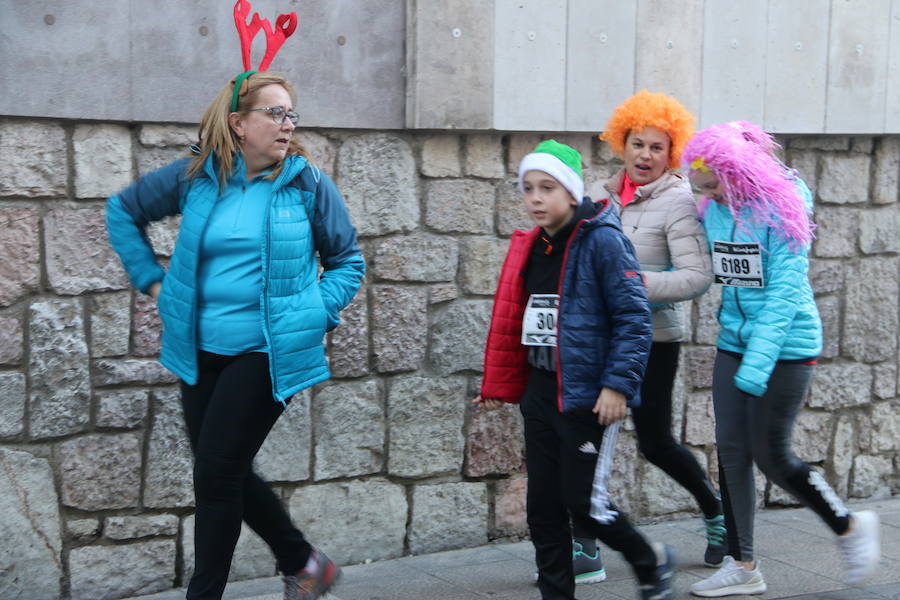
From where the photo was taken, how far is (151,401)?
4.31 meters

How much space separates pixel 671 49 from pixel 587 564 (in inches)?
90.2

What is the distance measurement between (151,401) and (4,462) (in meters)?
0.54

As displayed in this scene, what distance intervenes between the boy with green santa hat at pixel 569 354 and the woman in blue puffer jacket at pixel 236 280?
598 millimetres

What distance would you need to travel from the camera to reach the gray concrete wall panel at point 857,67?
223 inches

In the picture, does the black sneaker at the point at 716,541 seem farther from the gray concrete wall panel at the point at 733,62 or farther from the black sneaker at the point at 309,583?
the gray concrete wall panel at the point at 733,62

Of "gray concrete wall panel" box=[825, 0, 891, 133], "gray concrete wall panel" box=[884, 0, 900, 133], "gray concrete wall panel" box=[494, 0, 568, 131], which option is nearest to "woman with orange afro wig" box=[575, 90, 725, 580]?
"gray concrete wall panel" box=[494, 0, 568, 131]

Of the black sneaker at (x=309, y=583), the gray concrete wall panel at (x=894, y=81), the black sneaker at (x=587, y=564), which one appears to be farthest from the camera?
the gray concrete wall panel at (x=894, y=81)

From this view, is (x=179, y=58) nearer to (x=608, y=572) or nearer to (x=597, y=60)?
(x=597, y=60)

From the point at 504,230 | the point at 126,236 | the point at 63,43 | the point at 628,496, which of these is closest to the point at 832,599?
the point at 628,496

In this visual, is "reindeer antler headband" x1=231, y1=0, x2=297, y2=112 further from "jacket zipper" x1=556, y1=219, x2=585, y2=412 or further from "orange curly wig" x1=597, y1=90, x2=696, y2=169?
"orange curly wig" x1=597, y1=90, x2=696, y2=169

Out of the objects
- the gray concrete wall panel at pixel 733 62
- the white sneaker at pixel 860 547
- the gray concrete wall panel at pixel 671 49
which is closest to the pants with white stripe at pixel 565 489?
the white sneaker at pixel 860 547

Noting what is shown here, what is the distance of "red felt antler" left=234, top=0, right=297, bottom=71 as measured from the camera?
150 inches

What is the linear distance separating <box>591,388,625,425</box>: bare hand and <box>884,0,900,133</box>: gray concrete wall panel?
299 centimetres

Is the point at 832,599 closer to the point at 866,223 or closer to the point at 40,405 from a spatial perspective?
the point at 866,223
